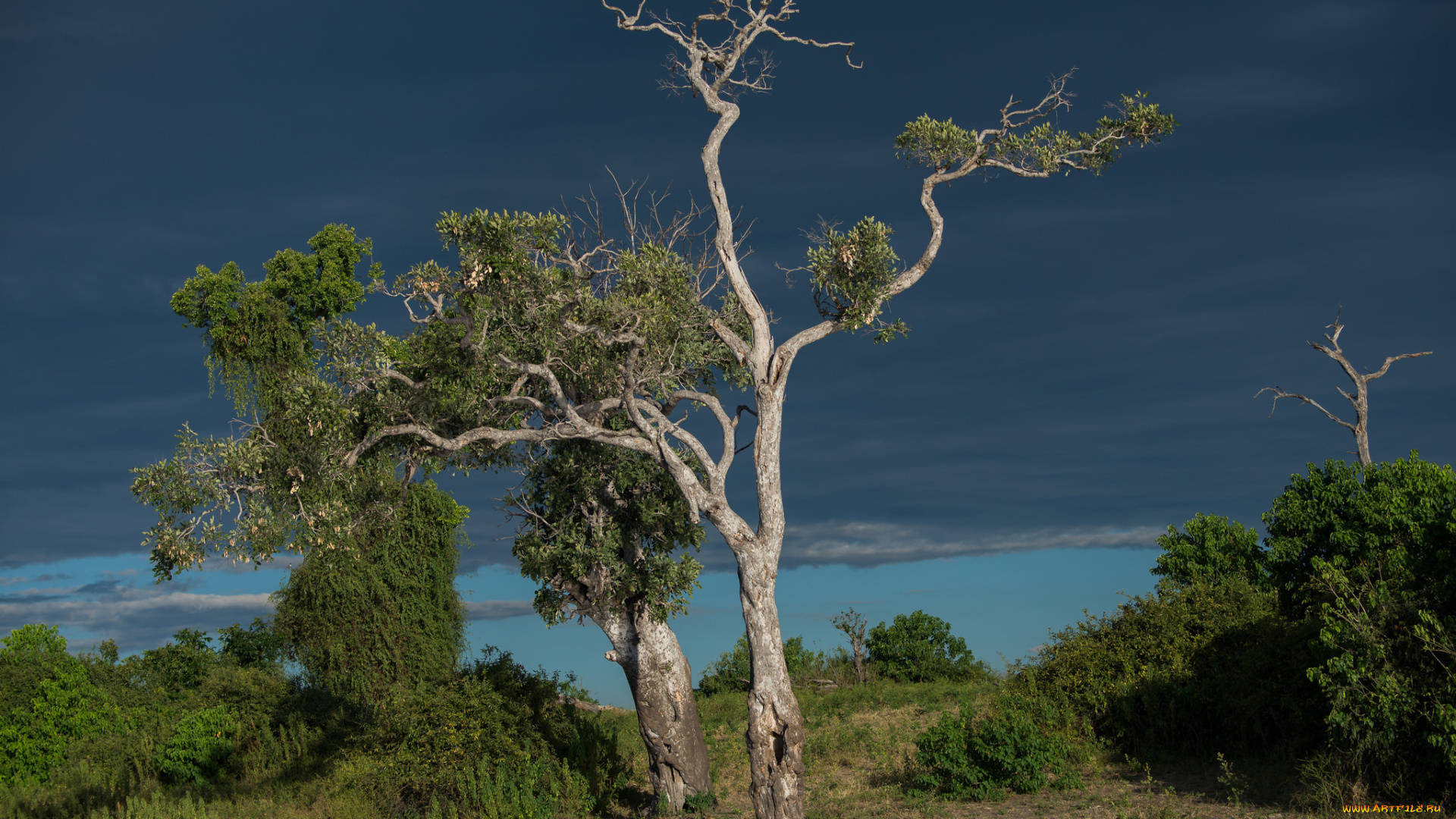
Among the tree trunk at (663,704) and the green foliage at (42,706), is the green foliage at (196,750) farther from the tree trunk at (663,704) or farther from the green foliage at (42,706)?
the tree trunk at (663,704)

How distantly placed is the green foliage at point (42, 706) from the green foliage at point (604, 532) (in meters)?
16.2

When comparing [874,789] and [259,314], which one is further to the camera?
[259,314]

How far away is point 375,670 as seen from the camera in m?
30.1

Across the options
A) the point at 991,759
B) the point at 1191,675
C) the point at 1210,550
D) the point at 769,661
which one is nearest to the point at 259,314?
the point at 769,661

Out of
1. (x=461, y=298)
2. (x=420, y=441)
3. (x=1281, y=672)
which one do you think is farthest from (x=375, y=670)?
(x=1281, y=672)

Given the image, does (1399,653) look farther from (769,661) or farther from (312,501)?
(312,501)

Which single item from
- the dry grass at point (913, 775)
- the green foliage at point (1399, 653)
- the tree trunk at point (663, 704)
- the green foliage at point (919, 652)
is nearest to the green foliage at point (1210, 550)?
the green foliage at point (919, 652)

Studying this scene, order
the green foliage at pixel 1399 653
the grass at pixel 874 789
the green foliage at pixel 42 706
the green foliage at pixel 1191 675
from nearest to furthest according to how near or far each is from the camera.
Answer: the green foliage at pixel 1399 653, the grass at pixel 874 789, the green foliage at pixel 1191 675, the green foliage at pixel 42 706

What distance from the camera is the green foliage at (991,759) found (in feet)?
49.9

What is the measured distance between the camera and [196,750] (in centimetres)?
2230

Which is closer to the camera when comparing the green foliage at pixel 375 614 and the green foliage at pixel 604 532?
the green foliage at pixel 604 532

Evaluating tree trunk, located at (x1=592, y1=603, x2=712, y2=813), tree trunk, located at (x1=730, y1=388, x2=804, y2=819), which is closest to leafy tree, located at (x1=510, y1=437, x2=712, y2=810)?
tree trunk, located at (x1=592, y1=603, x2=712, y2=813)

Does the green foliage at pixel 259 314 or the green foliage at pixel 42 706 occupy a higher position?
the green foliage at pixel 259 314

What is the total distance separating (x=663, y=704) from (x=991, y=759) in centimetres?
583
